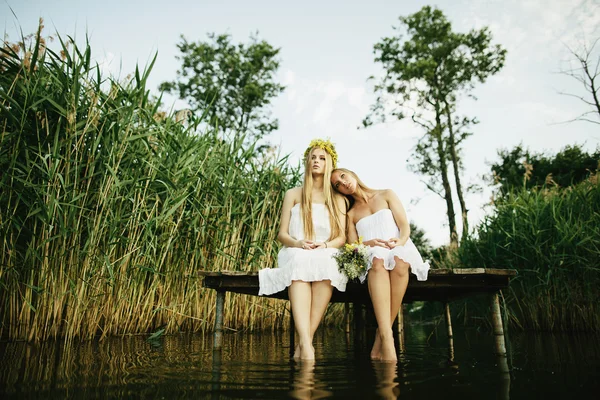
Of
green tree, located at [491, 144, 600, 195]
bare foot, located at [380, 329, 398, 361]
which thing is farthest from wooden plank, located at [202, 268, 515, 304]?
green tree, located at [491, 144, 600, 195]

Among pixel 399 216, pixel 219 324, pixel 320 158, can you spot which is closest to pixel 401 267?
pixel 399 216

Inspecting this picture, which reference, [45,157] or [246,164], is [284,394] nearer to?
[45,157]

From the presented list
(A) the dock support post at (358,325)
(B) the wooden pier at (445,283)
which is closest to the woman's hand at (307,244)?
(B) the wooden pier at (445,283)

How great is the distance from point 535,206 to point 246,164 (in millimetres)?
3759

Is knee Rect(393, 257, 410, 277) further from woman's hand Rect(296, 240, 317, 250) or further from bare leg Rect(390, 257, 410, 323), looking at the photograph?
woman's hand Rect(296, 240, 317, 250)

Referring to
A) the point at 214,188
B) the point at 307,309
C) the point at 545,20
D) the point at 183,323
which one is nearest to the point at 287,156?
the point at 214,188

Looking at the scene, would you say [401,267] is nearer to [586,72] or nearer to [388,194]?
[388,194]

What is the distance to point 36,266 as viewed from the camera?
317cm

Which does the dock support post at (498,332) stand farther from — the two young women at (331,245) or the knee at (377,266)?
the knee at (377,266)

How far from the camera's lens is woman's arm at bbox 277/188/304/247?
10.4ft

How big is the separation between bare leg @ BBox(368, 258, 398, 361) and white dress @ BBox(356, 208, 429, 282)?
6 cm

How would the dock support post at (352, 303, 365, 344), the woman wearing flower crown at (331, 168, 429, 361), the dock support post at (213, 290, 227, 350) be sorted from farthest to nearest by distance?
the dock support post at (352, 303, 365, 344) < the dock support post at (213, 290, 227, 350) < the woman wearing flower crown at (331, 168, 429, 361)

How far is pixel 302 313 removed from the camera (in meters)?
2.74

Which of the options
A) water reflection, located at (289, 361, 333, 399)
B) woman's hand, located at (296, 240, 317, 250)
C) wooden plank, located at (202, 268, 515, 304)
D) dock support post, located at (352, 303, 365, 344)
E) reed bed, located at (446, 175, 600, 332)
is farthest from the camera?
reed bed, located at (446, 175, 600, 332)
